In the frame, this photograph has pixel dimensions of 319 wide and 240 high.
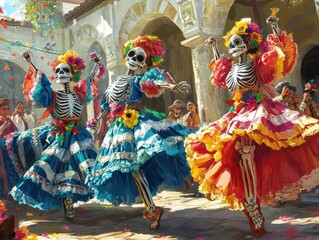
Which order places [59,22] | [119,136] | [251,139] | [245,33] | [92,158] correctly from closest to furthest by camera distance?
[251,139] → [245,33] → [119,136] → [92,158] → [59,22]

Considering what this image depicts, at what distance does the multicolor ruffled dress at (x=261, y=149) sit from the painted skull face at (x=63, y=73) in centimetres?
225

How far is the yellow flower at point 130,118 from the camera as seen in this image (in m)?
3.97

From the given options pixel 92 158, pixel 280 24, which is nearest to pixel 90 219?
pixel 92 158

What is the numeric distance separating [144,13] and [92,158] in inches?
223

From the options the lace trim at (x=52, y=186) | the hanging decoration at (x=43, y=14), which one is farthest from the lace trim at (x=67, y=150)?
the hanging decoration at (x=43, y=14)

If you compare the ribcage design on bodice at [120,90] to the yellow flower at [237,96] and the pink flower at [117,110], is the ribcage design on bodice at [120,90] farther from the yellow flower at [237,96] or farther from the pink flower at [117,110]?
the yellow flower at [237,96]

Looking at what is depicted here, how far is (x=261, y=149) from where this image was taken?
12.1 ft

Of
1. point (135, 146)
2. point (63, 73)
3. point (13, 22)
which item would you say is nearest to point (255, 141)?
point (135, 146)

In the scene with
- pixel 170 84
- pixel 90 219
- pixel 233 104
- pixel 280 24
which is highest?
pixel 280 24

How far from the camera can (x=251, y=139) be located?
3.30 m

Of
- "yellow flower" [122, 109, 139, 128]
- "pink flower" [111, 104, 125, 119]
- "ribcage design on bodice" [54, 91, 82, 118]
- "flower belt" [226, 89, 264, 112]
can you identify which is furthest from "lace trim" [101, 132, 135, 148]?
"flower belt" [226, 89, 264, 112]

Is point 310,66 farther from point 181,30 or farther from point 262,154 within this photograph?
point 262,154

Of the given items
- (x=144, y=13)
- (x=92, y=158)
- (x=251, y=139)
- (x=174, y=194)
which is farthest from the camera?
(x=144, y=13)

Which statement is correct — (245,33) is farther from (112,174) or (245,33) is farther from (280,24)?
(280,24)
